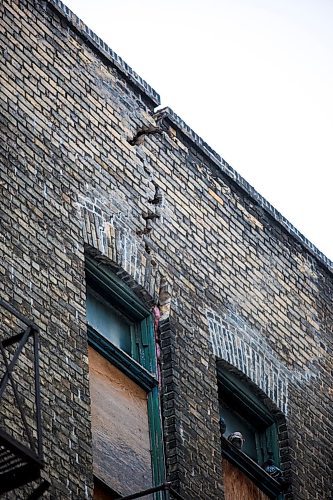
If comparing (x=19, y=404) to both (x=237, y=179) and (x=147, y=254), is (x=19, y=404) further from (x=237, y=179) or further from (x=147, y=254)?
(x=237, y=179)

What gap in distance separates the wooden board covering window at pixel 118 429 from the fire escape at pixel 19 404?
1.02m

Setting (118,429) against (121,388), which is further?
(121,388)

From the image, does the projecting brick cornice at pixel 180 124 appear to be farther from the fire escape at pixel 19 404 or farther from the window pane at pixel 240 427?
the fire escape at pixel 19 404

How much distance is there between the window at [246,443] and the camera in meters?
13.5

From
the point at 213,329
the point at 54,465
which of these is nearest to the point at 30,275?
the point at 54,465

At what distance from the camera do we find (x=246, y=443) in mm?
14062

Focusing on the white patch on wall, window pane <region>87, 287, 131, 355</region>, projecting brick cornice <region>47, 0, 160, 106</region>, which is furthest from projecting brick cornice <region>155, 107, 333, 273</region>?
window pane <region>87, 287, 131, 355</region>

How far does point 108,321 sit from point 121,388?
2.10ft

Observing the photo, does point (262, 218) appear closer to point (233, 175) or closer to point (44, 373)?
point (233, 175)

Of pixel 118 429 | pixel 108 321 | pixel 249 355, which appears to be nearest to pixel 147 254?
pixel 108 321

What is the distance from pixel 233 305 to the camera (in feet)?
46.7

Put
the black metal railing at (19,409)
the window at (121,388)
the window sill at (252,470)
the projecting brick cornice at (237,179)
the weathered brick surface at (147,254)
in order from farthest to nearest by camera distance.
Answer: the projecting brick cornice at (237,179) → the window sill at (252,470) → the window at (121,388) → the weathered brick surface at (147,254) → the black metal railing at (19,409)

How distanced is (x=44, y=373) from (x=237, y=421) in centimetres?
317

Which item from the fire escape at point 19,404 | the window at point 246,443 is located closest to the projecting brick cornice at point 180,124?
the window at point 246,443
